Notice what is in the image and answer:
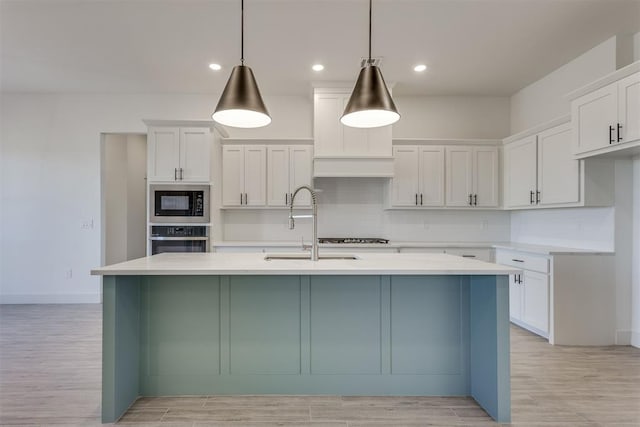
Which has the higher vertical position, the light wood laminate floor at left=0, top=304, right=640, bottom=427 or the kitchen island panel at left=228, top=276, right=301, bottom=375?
the kitchen island panel at left=228, top=276, right=301, bottom=375

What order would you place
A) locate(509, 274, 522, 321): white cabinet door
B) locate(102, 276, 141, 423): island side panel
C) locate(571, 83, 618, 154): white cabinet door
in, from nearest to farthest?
locate(102, 276, 141, 423): island side panel → locate(571, 83, 618, 154): white cabinet door → locate(509, 274, 522, 321): white cabinet door

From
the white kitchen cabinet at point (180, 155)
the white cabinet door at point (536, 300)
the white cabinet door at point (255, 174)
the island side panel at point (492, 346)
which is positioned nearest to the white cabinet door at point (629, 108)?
the white cabinet door at point (536, 300)

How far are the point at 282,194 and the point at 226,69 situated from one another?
161cm

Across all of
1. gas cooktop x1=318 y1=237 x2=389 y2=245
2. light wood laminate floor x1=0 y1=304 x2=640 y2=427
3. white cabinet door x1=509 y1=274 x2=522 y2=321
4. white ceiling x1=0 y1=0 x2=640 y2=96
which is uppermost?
white ceiling x1=0 y1=0 x2=640 y2=96

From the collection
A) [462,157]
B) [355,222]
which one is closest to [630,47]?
[462,157]

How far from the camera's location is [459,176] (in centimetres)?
462

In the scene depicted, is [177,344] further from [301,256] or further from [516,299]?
[516,299]

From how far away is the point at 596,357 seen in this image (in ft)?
9.86

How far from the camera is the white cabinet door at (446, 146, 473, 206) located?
182 inches

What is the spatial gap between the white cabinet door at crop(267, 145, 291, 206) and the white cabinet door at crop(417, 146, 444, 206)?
5.70 feet

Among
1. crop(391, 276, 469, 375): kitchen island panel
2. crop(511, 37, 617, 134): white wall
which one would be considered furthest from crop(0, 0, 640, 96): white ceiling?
crop(391, 276, 469, 375): kitchen island panel

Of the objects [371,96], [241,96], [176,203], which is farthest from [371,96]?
[176,203]

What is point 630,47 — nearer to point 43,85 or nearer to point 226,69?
point 226,69

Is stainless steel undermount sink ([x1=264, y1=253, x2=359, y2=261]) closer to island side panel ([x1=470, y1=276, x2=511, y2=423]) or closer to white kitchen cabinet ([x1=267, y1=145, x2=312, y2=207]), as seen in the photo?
island side panel ([x1=470, y1=276, x2=511, y2=423])
